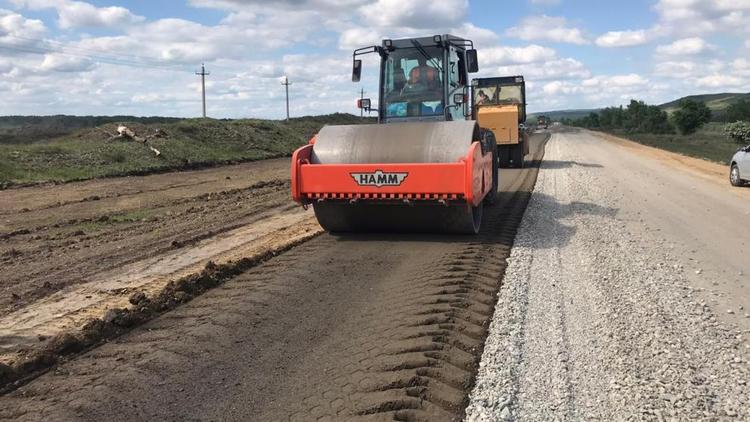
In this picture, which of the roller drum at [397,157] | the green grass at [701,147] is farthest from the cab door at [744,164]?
the green grass at [701,147]

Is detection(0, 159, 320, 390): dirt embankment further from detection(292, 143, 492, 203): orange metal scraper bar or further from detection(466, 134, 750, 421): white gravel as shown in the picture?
detection(466, 134, 750, 421): white gravel

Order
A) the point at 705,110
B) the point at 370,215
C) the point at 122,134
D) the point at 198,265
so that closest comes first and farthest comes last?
the point at 198,265, the point at 370,215, the point at 122,134, the point at 705,110

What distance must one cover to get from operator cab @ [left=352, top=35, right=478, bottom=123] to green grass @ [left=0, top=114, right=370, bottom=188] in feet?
37.7

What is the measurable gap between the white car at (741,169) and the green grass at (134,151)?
17.8m

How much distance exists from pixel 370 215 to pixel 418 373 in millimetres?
4893

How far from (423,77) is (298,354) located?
7.35 metres

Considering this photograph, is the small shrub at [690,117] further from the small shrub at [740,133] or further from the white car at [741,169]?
the white car at [741,169]

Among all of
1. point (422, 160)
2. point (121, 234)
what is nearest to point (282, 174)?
point (121, 234)

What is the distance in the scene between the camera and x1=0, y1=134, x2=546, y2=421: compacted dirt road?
3967 mm

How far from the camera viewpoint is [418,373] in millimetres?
4363

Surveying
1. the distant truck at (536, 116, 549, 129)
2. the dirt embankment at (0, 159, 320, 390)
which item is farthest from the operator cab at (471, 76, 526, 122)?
the distant truck at (536, 116, 549, 129)

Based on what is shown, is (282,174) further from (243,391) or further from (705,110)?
(705,110)

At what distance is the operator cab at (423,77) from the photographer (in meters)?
10.9

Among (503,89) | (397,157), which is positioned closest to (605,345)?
(397,157)
